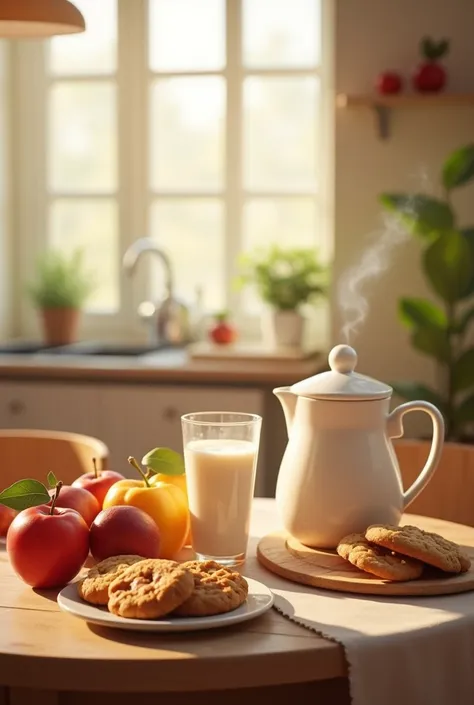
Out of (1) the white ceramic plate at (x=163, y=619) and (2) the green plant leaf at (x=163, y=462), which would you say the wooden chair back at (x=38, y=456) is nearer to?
(2) the green plant leaf at (x=163, y=462)

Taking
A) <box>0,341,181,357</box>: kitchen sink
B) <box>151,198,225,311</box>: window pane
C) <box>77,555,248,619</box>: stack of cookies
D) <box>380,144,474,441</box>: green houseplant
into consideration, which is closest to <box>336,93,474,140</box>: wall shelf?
<box>380,144,474,441</box>: green houseplant

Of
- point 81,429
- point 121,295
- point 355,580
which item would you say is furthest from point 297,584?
point 121,295

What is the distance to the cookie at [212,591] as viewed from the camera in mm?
1153

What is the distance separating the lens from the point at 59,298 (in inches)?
151

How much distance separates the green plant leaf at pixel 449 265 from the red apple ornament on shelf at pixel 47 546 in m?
2.01

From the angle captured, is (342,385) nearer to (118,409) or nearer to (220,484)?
(220,484)

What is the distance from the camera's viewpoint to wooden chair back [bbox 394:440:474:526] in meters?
2.00

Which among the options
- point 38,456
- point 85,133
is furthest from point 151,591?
point 85,133

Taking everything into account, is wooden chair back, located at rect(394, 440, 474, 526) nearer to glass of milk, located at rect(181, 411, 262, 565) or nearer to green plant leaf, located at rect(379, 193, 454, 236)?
glass of milk, located at rect(181, 411, 262, 565)

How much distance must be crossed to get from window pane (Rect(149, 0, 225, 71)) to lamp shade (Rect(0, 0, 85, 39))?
2121 millimetres

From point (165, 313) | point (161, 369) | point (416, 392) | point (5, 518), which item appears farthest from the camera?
point (165, 313)

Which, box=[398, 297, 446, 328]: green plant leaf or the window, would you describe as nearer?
box=[398, 297, 446, 328]: green plant leaf

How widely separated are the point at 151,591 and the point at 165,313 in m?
2.66

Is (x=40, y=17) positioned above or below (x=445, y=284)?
above
